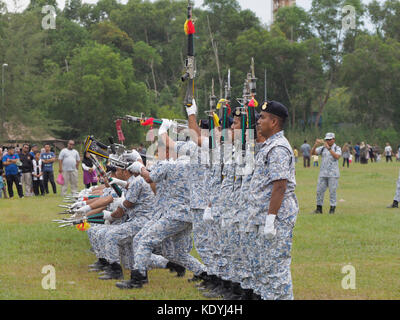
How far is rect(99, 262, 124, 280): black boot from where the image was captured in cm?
880

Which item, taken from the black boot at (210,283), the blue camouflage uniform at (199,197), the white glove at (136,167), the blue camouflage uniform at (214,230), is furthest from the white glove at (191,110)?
the black boot at (210,283)

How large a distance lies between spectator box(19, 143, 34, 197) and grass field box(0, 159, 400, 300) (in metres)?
3.92

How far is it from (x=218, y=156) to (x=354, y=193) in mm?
15335

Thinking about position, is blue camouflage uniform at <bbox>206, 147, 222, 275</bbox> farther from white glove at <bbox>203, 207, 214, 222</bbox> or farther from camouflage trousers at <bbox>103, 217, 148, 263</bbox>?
camouflage trousers at <bbox>103, 217, 148, 263</bbox>

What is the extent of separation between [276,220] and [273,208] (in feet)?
0.45

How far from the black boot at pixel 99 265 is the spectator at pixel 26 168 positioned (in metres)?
12.9

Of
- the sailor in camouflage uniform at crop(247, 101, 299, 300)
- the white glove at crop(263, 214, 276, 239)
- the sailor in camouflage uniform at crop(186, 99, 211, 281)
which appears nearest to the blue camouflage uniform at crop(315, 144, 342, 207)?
the sailor in camouflage uniform at crop(186, 99, 211, 281)

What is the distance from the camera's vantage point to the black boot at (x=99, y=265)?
9.49 meters

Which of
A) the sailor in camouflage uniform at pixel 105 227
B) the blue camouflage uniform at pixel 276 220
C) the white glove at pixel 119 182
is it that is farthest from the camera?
the sailor in camouflage uniform at pixel 105 227

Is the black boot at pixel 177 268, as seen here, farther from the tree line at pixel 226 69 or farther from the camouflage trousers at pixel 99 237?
the tree line at pixel 226 69

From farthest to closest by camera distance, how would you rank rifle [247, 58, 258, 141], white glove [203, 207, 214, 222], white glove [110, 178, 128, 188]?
white glove [110, 178, 128, 188], white glove [203, 207, 214, 222], rifle [247, 58, 258, 141]

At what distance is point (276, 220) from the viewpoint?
20.4 ft

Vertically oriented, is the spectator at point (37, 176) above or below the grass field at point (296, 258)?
above

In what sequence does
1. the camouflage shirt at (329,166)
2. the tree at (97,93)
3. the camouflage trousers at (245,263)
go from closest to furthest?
the camouflage trousers at (245,263) → the camouflage shirt at (329,166) → the tree at (97,93)
